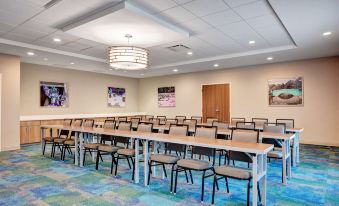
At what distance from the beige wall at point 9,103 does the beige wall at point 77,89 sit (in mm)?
1331

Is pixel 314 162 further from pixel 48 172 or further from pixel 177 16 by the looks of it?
pixel 48 172

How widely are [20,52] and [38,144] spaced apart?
318 centimetres

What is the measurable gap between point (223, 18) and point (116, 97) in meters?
8.16

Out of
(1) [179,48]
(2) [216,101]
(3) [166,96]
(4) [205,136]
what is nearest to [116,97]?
(3) [166,96]

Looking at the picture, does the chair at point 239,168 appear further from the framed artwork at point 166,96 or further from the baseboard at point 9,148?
the framed artwork at point 166,96

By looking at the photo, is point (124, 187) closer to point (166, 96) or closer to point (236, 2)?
point (236, 2)

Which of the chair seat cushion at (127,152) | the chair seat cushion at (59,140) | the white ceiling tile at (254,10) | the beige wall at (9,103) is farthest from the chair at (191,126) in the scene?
the beige wall at (9,103)

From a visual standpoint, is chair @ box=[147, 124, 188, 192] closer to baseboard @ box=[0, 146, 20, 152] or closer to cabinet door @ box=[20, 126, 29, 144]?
baseboard @ box=[0, 146, 20, 152]

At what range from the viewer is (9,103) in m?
6.63

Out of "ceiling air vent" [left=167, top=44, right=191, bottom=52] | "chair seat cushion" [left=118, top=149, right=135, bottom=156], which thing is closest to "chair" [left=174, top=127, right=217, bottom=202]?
"chair seat cushion" [left=118, top=149, right=135, bottom=156]

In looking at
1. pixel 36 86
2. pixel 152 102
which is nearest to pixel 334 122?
pixel 152 102

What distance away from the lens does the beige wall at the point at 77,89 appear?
320 inches

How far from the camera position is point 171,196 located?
3312 mm

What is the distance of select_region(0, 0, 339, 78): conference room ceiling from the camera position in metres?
3.58
